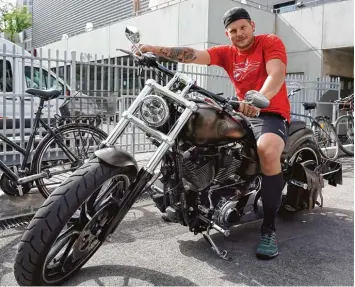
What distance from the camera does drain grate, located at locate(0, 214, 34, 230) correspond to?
377 centimetres

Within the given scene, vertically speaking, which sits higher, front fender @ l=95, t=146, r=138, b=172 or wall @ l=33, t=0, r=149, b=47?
wall @ l=33, t=0, r=149, b=47

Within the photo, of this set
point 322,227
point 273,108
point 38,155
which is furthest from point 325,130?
point 38,155

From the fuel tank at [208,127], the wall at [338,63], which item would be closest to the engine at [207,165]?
the fuel tank at [208,127]

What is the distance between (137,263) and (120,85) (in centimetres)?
396

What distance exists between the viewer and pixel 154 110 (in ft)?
8.27

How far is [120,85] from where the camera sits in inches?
251

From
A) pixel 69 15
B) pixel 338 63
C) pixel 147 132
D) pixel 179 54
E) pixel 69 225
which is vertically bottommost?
pixel 69 225

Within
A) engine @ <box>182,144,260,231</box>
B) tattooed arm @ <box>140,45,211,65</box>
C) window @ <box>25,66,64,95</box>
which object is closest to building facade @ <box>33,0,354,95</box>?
window @ <box>25,66,64,95</box>

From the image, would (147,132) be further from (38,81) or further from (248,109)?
A: (38,81)

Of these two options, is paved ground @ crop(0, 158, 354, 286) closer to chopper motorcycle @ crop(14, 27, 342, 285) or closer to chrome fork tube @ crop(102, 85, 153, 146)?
chopper motorcycle @ crop(14, 27, 342, 285)

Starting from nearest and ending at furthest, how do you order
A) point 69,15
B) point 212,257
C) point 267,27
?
point 212,257
point 267,27
point 69,15

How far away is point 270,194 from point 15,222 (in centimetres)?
246

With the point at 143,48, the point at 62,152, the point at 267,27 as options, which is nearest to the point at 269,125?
the point at 143,48

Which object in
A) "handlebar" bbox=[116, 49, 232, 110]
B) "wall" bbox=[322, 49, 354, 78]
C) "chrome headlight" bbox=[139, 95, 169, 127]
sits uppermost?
"wall" bbox=[322, 49, 354, 78]
